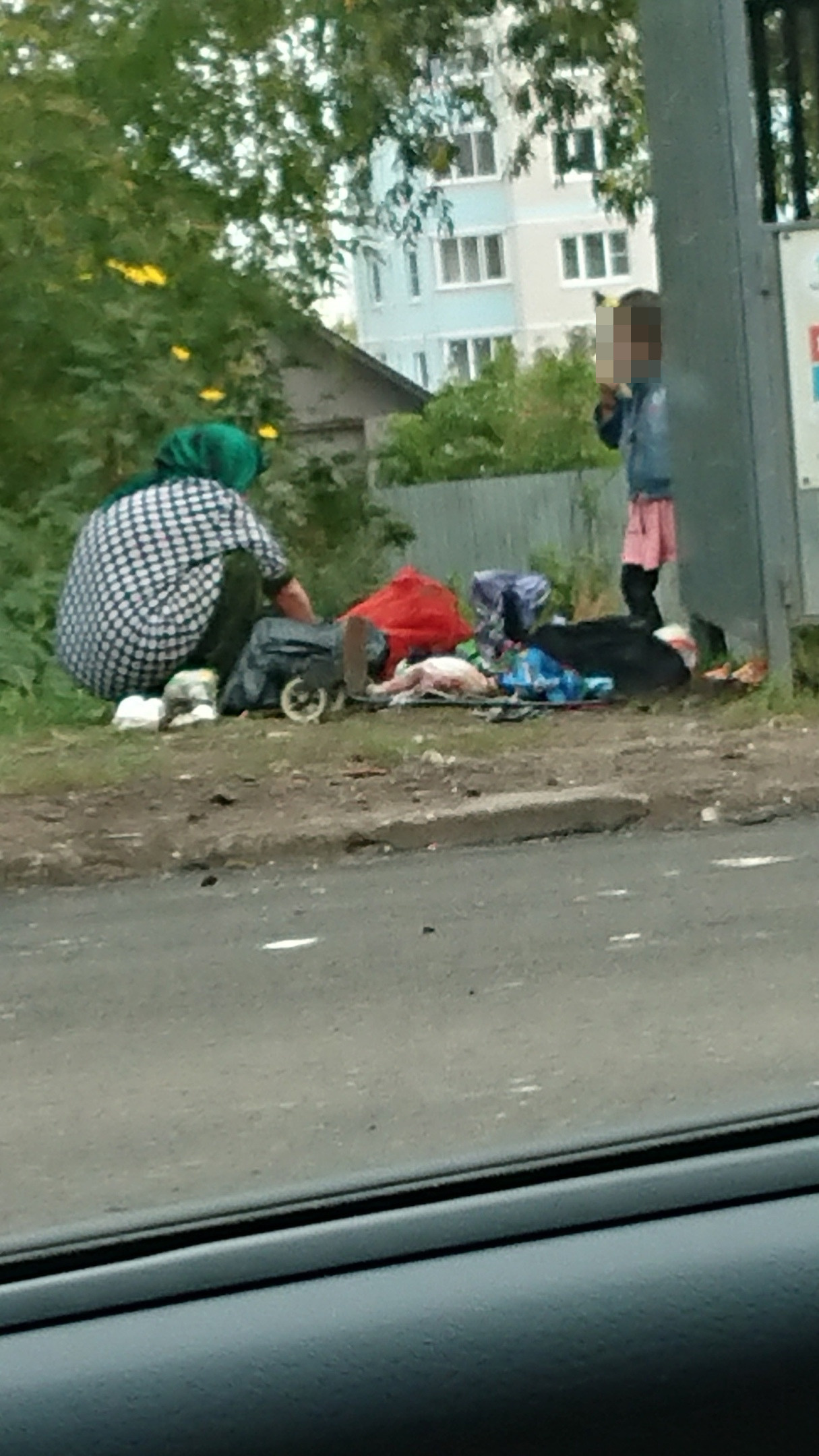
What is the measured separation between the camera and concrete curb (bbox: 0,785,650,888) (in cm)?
701

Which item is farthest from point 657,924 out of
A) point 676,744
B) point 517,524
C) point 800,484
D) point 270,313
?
point 517,524

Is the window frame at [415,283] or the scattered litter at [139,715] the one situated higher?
the window frame at [415,283]

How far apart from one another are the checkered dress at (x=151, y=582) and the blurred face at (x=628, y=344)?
1.97 m

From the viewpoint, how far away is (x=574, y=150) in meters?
19.1

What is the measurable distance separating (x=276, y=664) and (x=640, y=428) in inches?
97.7

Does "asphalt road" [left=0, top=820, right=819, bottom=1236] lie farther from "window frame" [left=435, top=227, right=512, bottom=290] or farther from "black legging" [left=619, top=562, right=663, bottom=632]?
"window frame" [left=435, top=227, right=512, bottom=290]

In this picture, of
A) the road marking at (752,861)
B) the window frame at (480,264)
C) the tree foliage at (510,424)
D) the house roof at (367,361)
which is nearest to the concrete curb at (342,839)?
the road marking at (752,861)

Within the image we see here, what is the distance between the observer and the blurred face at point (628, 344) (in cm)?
1088

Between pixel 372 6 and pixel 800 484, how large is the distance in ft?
29.6

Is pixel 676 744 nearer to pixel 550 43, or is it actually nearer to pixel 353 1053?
pixel 353 1053

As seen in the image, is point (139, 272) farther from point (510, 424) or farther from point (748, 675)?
point (510, 424)

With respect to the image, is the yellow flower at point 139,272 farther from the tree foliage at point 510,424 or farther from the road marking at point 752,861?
the tree foliage at point 510,424

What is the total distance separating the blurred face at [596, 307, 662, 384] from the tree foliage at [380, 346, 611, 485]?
2158cm

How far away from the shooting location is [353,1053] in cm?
450
